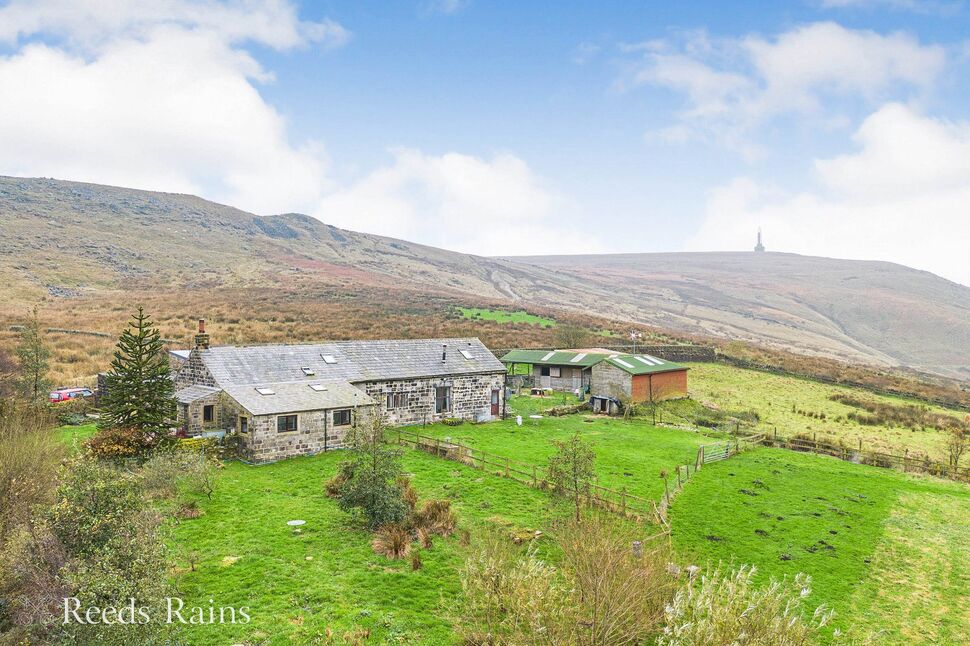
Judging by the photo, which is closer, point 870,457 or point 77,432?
point 77,432

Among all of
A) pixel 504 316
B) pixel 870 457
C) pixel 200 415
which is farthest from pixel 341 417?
pixel 504 316

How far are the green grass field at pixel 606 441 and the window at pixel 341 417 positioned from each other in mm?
Answer: 5234

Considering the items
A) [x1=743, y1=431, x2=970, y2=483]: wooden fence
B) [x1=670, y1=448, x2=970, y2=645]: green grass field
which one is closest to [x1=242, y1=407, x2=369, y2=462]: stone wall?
[x1=670, y1=448, x2=970, y2=645]: green grass field

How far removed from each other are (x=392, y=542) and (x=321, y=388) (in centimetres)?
1446

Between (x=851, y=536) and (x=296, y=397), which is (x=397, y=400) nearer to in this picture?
(x=296, y=397)

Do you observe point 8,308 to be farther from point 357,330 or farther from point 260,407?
point 260,407

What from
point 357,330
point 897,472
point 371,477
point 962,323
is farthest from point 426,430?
point 962,323

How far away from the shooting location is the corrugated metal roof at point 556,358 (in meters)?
48.2

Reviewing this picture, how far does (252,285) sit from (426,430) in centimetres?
8497

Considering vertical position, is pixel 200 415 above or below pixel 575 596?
above

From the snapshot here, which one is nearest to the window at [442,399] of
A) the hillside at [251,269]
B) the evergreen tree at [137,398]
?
the evergreen tree at [137,398]

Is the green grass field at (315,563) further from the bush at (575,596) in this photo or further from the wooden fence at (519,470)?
the bush at (575,596)

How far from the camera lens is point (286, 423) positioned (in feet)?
89.6

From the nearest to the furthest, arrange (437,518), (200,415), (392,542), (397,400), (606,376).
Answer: (392,542), (437,518), (200,415), (397,400), (606,376)
